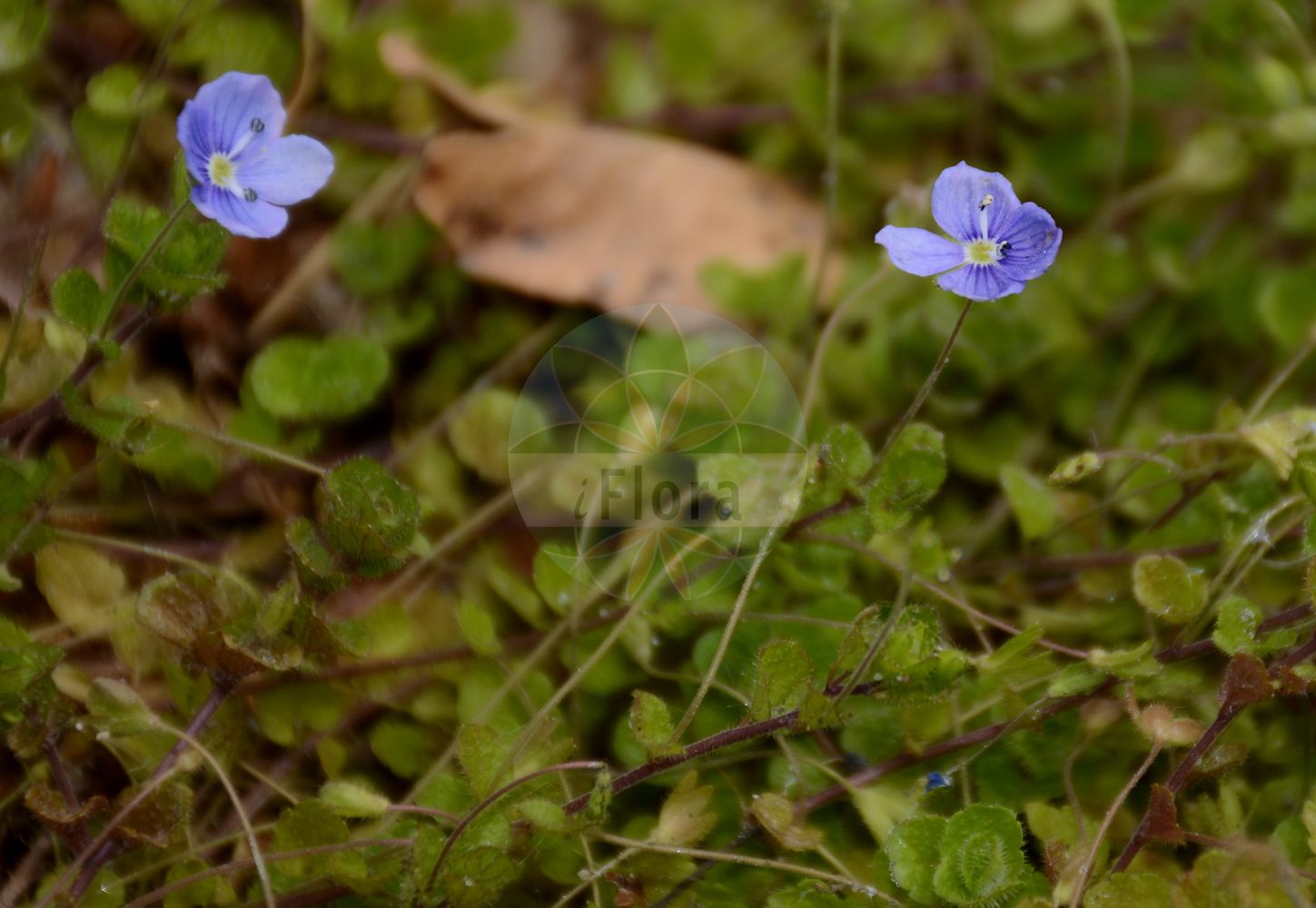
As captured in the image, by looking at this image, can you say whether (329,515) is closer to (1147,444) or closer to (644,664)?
(644,664)

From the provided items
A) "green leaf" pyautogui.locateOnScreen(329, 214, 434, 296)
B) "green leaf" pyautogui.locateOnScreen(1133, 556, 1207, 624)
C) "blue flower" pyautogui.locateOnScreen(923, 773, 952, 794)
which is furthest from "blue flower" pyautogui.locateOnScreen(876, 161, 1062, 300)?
"green leaf" pyautogui.locateOnScreen(329, 214, 434, 296)

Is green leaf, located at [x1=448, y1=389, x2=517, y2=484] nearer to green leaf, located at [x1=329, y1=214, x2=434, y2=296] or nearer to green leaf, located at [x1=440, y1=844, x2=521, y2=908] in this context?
green leaf, located at [x1=329, y1=214, x2=434, y2=296]

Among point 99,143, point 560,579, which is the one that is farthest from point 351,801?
point 99,143

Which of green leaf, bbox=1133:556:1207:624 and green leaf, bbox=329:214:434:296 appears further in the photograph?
green leaf, bbox=329:214:434:296

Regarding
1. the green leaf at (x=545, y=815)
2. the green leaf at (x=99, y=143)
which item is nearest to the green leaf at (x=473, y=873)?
the green leaf at (x=545, y=815)

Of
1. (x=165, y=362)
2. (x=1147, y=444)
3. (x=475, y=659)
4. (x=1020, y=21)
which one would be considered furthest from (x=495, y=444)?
(x=1020, y=21)
